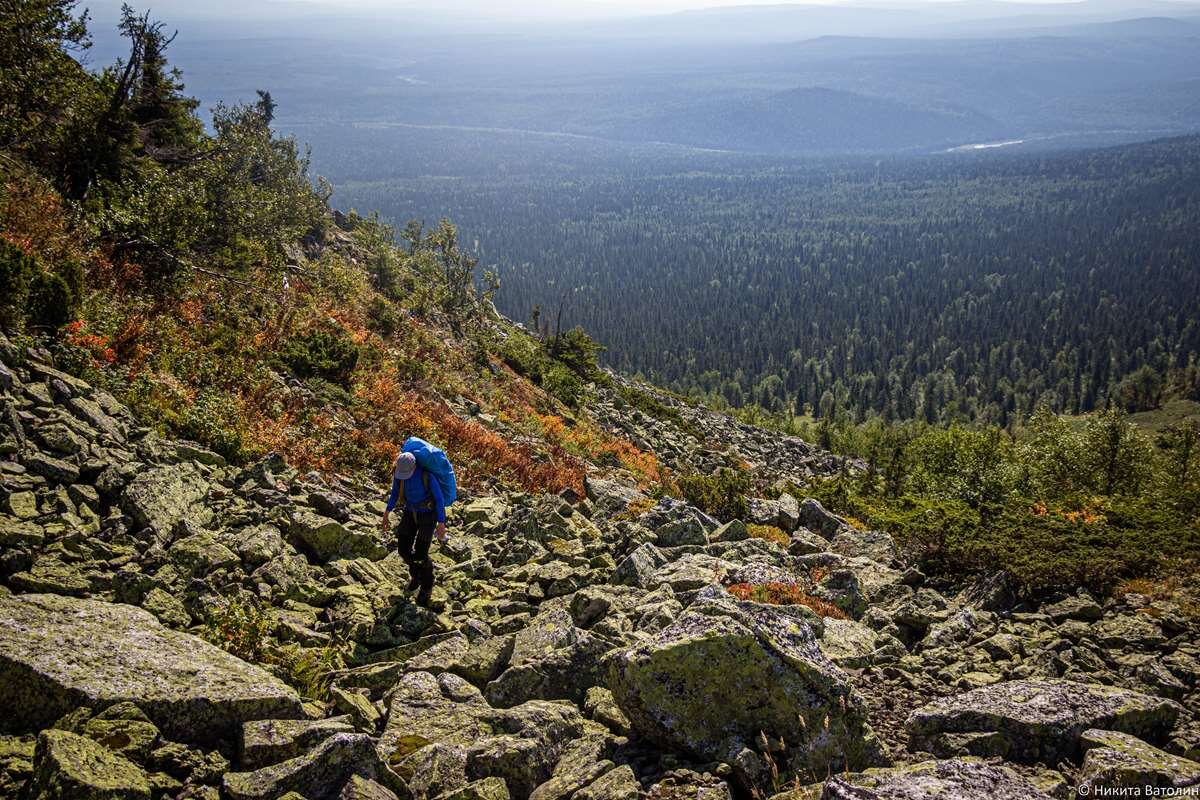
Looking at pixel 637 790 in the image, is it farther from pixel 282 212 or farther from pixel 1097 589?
pixel 282 212

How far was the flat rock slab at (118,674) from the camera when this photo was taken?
6125 mm

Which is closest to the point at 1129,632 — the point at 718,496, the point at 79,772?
the point at 718,496

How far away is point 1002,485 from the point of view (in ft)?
121

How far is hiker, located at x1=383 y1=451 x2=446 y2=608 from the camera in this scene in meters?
11.2

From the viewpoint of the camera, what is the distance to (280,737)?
6.51 metres

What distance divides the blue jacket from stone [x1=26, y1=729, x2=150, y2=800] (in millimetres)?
5760

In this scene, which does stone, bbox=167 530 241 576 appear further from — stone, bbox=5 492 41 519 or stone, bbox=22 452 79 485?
stone, bbox=22 452 79 485

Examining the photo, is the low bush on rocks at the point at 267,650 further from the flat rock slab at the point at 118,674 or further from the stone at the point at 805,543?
the stone at the point at 805,543

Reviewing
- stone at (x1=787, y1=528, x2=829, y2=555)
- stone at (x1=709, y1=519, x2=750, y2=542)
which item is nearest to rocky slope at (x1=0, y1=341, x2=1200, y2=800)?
stone at (x1=709, y1=519, x2=750, y2=542)

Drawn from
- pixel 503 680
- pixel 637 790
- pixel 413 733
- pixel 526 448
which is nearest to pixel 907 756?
pixel 637 790

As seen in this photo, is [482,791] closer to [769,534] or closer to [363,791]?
[363,791]

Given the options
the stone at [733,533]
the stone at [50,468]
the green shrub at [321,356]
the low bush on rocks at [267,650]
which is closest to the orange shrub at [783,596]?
the stone at [733,533]

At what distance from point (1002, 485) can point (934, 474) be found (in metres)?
10.9

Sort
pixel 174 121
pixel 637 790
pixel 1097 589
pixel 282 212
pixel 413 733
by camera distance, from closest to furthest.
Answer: pixel 637 790 < pixel 413 733 < pixel 1097 589 < pixel 174 121 < pixel 282 212
